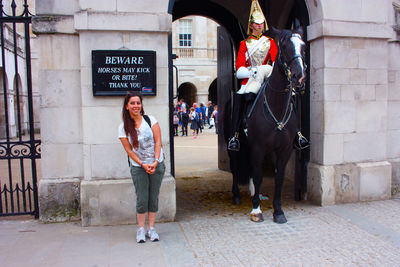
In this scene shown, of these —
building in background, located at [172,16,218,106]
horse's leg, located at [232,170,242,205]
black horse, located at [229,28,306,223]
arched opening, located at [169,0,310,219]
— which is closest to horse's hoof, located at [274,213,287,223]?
black horse, located at [229,28,306,223]

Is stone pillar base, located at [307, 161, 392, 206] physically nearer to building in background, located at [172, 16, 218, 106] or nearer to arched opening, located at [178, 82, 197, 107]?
building in background, located at [172, 16, 218, 106]

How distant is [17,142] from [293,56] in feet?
13.2

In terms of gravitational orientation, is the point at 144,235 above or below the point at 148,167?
below

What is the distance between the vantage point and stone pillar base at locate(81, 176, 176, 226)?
16.3 feet

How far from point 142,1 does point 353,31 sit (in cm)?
341

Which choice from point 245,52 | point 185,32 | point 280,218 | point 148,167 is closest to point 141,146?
point 148,167

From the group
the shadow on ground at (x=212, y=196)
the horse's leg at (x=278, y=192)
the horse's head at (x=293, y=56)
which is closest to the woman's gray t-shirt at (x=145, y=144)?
the shadow on ground at (x=212, y=196)

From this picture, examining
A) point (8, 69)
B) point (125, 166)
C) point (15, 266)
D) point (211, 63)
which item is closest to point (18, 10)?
point (8, 69)

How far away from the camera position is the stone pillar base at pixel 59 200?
5.10 m

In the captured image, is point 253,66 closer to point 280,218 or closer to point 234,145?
point 234,145

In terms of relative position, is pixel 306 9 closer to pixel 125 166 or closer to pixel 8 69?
pixel 125 166

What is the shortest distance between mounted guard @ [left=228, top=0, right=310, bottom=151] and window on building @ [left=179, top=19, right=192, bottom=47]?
25.4m

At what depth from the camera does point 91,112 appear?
497cm

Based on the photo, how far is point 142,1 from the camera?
5000 millimetres
